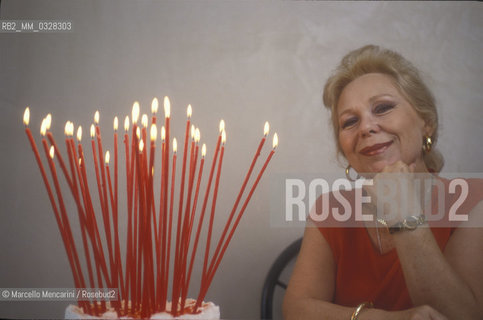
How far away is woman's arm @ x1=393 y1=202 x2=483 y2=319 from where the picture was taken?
0.61 meters

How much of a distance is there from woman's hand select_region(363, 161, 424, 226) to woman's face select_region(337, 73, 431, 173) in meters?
0.14

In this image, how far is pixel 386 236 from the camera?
0.84 metres

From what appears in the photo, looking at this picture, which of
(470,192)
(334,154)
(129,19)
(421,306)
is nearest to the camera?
(421,306)

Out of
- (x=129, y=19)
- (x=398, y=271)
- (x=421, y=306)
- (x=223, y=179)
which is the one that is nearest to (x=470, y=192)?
(x=398, y=271)

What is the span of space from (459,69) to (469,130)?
0.56 ft

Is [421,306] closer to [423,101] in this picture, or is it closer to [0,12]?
[423,101]

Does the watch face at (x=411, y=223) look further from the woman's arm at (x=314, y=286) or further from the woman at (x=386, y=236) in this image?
the woman's arm at (x=314, y=286)

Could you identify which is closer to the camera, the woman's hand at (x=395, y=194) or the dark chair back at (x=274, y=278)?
the woman's hand at (x=395, y=194)

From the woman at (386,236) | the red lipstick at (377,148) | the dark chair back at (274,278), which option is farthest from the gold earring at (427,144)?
the dark chair back at (274,278)

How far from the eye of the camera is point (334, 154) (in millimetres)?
1018

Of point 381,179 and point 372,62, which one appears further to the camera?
point 372,62

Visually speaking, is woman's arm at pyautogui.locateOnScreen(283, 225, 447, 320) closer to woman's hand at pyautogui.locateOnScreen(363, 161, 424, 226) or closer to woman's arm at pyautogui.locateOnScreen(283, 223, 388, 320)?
woman's arm at pyautogui.locateOnScreen(283, 223, 388, 320)

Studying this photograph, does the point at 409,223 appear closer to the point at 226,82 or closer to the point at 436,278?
the point at 436,278

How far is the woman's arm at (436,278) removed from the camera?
613 millimetres
